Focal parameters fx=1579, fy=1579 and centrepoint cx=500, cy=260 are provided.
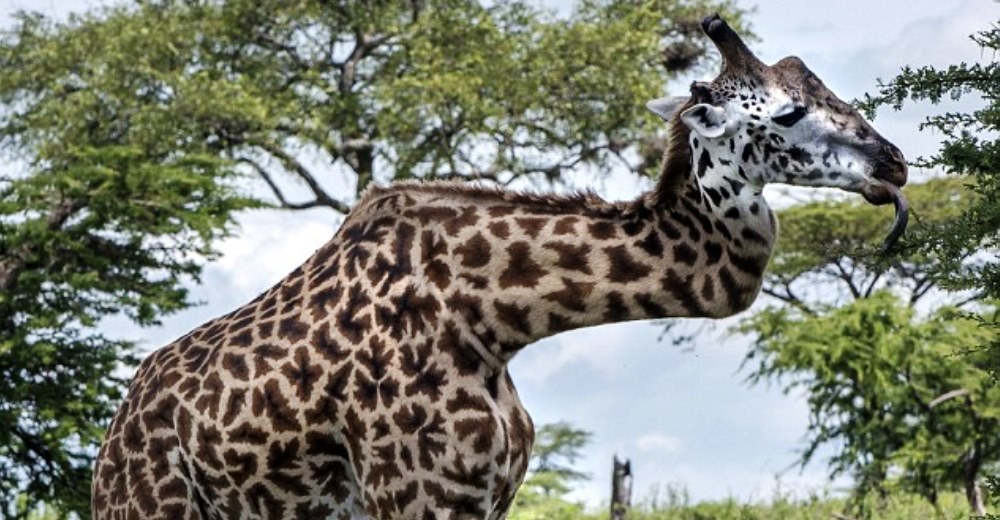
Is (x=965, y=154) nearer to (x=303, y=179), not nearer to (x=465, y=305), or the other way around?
(x=465, y=305)

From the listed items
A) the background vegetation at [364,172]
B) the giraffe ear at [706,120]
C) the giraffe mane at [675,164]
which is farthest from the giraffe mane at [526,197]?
the background vegetation at [364,172]

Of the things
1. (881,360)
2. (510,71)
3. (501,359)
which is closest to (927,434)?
(881,360)

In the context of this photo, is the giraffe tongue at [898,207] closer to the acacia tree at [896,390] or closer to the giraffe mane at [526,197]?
the giraffe mane at [526,197]

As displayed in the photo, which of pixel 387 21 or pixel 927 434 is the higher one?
pixel 387 21

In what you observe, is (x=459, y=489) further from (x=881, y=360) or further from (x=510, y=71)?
(x=510, y=71)

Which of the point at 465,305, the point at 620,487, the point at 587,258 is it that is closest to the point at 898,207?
the point at 587,258

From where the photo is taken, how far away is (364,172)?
27.8 m

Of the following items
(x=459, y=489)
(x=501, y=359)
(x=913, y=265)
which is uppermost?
(x=913, y=265)

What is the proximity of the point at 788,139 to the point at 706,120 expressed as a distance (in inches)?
10.6

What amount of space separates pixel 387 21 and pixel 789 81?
22956mm

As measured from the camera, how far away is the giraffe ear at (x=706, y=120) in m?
5.03

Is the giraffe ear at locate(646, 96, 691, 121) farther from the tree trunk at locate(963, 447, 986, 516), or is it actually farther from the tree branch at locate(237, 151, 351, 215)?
the tree branch at locate(237, 151, 351, 215)

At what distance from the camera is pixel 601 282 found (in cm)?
526

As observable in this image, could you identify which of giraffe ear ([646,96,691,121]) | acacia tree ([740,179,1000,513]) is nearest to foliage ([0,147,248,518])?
acacia tree ([740,179,1000,513])
